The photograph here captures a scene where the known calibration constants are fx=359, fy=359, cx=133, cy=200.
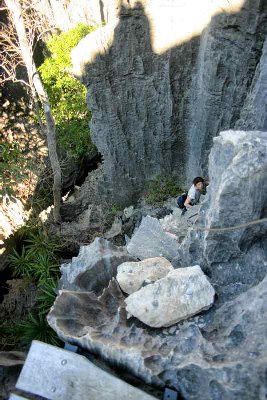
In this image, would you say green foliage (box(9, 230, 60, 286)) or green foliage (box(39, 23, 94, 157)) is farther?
green foliage (box(39, 23, 94, 157))

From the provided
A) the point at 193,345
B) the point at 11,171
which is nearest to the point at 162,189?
the point at 11,171

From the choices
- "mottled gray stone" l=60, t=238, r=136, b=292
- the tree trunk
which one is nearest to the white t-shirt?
"mottled gray stone" l=60, t=238, r=136, b=292

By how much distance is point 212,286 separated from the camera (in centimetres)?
358

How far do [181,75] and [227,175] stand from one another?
4.31 metres

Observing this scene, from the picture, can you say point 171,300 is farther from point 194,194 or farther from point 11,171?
point 11,171

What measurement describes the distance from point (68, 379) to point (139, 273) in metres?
1.39

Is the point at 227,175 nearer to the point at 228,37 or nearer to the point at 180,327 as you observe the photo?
the point at 180,327

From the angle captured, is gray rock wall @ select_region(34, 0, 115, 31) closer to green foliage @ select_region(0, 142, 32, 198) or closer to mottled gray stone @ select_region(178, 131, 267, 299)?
green foliage @ select_region(0, 142, 32, 198)

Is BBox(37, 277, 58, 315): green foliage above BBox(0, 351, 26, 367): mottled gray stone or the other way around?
above

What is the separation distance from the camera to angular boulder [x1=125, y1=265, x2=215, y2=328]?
3.38 metres

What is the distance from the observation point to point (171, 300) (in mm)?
3436

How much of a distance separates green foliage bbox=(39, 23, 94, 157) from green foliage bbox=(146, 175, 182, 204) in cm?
236

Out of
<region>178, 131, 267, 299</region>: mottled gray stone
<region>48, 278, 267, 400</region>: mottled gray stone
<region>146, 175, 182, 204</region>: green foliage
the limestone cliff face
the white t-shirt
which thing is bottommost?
<region>48, 278, 267, 400</region>: mottled gray stone

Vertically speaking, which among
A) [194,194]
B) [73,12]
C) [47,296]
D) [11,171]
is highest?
[73,12]
